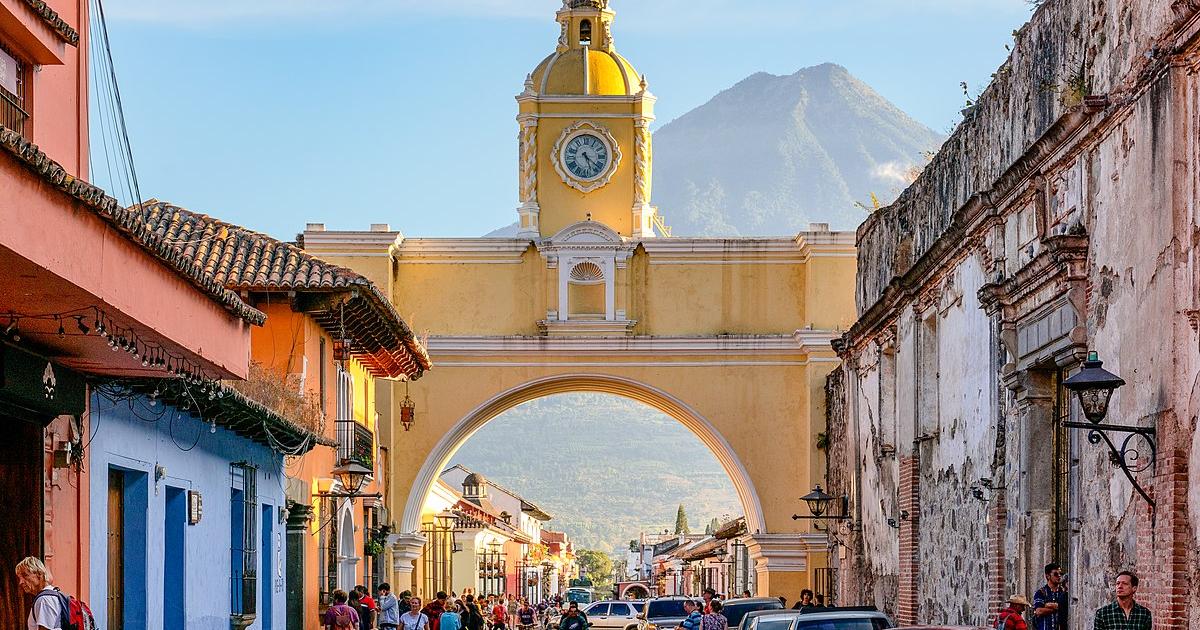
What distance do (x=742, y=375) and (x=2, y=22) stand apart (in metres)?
26.3

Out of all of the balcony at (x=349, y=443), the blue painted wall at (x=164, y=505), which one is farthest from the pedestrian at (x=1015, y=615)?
the balcony at (x=349, y=443)

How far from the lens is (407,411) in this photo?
34.1m

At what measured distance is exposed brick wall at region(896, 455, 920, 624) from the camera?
20.7 metres

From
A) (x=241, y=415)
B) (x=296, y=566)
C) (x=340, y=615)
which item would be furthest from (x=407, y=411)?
(x=241, y=415)

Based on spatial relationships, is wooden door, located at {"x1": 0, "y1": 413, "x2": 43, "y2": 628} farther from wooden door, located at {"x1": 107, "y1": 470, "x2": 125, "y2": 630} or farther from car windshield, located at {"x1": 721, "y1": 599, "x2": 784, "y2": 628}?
car windshield, located at {"x1": 721, "y1": 599, "x2": 784, "y2": 628}

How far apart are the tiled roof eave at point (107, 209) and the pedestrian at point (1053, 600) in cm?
607

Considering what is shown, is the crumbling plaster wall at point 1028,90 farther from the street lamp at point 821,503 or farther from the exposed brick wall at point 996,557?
the street lamp at point 821,503

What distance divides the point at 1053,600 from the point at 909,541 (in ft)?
23.7

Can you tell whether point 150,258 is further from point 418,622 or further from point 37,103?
point 418,622

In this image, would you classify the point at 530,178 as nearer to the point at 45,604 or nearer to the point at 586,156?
the point at 586,156

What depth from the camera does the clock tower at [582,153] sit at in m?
36.7

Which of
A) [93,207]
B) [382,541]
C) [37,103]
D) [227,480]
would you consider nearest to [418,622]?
[227,480]

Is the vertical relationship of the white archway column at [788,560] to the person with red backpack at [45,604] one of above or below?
below

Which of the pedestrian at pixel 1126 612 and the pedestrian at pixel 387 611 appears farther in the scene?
the pedestrian at pixel 387 611
